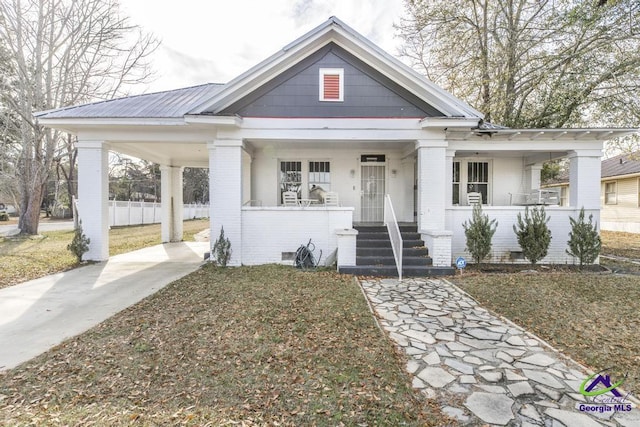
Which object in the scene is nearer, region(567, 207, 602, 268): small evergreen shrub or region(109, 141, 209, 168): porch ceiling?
region(567, 207, 602, 268): small evergreen shrub

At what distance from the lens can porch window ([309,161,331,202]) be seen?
414 inches

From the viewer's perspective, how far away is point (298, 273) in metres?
7.35

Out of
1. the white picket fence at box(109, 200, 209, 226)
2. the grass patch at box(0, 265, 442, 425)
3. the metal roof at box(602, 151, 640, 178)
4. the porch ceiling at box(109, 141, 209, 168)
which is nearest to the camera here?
the grass patch at box(0, 265, 442, 425)

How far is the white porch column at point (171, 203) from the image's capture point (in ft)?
41.0

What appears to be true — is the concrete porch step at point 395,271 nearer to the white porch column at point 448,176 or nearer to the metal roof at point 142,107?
the white porch column at point 448,176

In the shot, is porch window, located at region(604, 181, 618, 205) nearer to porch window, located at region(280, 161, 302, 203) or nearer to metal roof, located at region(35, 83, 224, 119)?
porch window, located at region(280, 161, 302, 203)

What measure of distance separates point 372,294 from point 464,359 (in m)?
2.54

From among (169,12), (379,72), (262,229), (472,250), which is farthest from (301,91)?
(472,250)

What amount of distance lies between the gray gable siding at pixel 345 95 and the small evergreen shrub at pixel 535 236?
3.73 m

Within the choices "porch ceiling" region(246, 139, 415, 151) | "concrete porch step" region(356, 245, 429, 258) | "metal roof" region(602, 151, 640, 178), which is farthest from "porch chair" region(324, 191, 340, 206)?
"metal roof" region(602, 151, 640, 178)

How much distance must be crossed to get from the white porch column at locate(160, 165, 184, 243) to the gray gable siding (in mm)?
6294

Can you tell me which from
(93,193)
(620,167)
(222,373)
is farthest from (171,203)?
(620,167)

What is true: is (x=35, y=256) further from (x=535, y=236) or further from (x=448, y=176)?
(x=535, y=236)

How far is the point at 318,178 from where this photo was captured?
1055 centimetres
